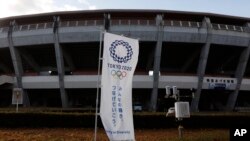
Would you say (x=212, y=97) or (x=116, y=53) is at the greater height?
(x=116, y=53)

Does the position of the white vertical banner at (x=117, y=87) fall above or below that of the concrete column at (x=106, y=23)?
below

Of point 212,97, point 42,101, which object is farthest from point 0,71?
point 212,97

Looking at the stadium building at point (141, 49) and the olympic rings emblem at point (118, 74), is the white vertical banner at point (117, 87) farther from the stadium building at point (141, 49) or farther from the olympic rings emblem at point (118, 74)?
the stadium building at point (141, 49)

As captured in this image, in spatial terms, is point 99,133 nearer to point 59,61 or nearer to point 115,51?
point 115,51

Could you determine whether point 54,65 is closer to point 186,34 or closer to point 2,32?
point 2,32

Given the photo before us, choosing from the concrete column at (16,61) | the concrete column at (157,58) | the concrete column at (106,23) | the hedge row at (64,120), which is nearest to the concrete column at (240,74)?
the concrete column at (157,58)

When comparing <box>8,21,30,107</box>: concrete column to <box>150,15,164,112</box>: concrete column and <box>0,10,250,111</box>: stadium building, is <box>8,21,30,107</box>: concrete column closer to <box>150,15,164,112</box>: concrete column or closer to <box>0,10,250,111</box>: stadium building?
<box>0,10,250,111</box>: stadium building

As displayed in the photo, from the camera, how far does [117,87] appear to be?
10.5m

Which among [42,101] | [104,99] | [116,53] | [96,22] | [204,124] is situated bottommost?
[42,101]

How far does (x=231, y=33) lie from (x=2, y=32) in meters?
31.8

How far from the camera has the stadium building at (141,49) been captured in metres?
40.1

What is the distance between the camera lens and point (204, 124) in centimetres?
2158

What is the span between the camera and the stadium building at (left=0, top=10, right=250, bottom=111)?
4012 cm

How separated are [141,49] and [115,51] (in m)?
35.2
